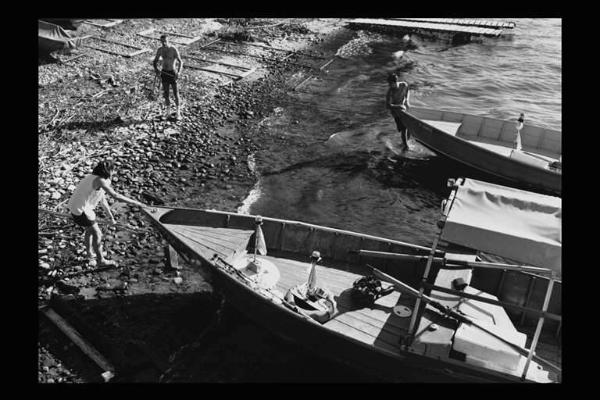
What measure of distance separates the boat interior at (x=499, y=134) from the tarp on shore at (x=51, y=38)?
1488 cm

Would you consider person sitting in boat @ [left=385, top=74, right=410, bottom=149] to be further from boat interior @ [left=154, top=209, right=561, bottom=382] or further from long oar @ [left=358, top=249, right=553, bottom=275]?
long oar @ [left=358, top=249, right=553, bottom=275]

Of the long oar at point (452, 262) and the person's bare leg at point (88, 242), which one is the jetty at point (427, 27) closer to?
the long oar at point (452, 262)

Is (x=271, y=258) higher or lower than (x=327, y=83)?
lower

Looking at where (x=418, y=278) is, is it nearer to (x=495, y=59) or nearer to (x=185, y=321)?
(x=185, y=321)

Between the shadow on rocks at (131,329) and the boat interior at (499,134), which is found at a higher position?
the boat interior at (499,134)

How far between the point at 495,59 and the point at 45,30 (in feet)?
84.7

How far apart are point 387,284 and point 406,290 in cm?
183

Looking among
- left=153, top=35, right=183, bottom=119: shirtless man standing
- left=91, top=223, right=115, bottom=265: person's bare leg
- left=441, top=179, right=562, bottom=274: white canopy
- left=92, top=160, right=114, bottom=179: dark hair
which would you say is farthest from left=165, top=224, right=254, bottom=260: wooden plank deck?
left=153, top=35, right=183, bottom=119: shirtless man standing

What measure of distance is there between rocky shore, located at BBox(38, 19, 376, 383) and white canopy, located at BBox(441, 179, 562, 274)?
471 centimetres

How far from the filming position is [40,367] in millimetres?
9023

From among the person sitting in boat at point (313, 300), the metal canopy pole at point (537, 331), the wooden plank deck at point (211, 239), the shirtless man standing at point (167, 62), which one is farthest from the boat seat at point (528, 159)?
the shirtless man standing at point (167, 62)

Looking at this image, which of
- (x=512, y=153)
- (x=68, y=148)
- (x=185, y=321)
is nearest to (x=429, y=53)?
(x=512, y=153)

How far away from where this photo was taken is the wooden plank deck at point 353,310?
9.29m

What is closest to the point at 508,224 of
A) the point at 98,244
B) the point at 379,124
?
the point at 98,244
